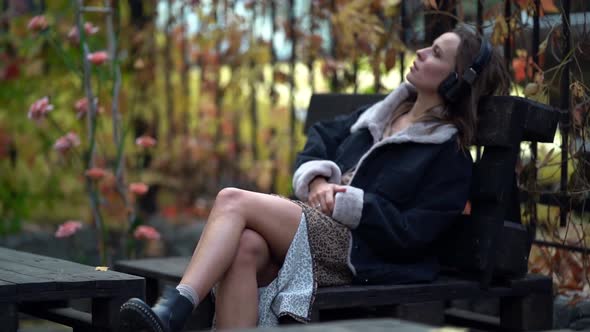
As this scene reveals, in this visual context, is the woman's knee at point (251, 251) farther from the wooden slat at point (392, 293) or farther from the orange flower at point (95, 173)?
the orange flower at point (95, 173)

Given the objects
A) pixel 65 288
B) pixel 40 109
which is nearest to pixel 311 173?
pixel 65 288

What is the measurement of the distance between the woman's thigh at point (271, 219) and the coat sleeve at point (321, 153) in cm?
29

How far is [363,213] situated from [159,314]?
848mm

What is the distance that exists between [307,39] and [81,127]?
1546 millimetres

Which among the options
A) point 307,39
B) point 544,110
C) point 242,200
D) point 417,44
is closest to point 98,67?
point 307,39

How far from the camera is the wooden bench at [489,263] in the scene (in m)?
3.72

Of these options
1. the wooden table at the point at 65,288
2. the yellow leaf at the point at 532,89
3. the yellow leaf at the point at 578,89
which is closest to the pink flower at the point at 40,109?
the wooden table at the point at 65,288

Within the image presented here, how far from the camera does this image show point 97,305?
11.8 feet

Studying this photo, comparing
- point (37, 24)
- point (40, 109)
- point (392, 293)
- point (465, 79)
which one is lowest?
point (392, 293)

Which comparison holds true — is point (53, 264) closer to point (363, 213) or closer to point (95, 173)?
point (363, 213)

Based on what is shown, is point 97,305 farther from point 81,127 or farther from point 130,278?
point 81,127

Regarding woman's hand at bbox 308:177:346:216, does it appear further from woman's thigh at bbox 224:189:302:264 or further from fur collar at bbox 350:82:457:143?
fur collar at bbox 350:82:457:143

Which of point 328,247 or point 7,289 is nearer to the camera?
point 7,289

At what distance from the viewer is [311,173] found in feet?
13.3
